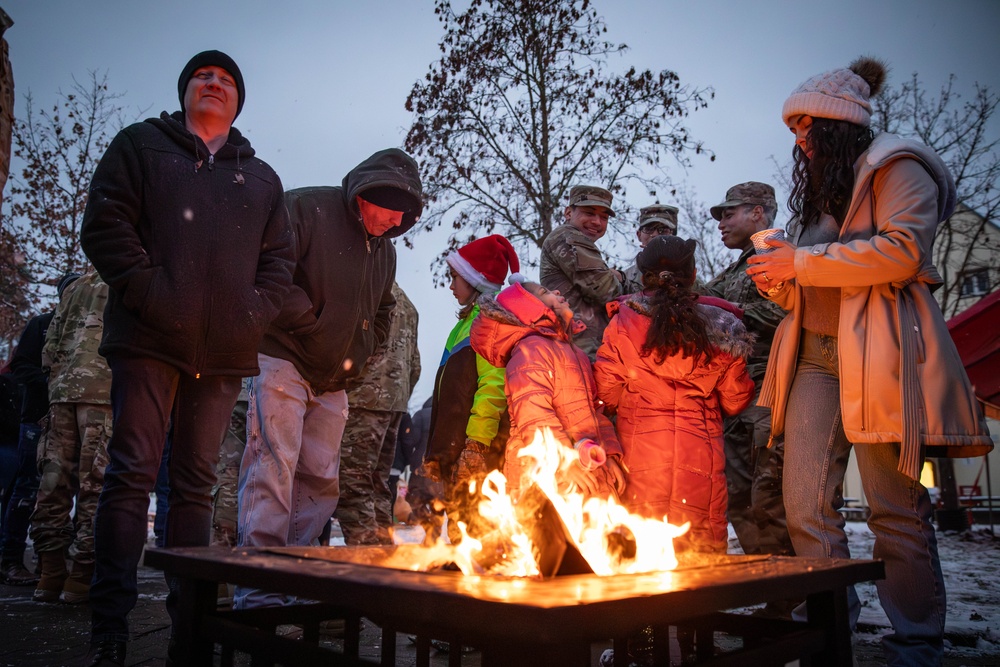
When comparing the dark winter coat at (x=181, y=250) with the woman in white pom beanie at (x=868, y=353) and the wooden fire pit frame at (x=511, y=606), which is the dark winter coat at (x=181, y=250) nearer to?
the wooden fire pit frame at (x=511, y=606)

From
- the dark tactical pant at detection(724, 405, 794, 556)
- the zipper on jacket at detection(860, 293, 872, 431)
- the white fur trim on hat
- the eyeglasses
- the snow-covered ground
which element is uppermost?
the eyeglasses

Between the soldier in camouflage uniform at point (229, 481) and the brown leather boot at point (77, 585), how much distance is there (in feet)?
2.43

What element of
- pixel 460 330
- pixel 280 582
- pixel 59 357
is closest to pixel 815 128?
pixel 460 330

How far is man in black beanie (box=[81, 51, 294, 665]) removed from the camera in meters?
2.88

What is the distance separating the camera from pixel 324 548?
7.52 ft

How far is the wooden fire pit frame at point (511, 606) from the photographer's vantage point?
1336 millimetres

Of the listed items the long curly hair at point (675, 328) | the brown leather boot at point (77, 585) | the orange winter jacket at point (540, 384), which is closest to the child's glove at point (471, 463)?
the orange winter jacket at point (540, 384)

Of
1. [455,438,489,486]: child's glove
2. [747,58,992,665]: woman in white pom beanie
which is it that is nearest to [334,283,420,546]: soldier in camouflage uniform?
[455,438,489,486]: child's glove

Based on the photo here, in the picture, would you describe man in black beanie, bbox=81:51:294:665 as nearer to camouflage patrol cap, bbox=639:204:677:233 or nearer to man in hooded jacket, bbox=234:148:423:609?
man in hooded jacket, bbox=234:148:423:609

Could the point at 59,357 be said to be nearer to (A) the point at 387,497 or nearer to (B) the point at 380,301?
(B) the point at 380,301

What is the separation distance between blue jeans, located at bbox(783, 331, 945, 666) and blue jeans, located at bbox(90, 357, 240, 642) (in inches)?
94.0

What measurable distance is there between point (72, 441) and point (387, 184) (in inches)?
116

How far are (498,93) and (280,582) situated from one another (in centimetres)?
1223

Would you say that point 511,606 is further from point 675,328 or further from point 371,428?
point 371,428
